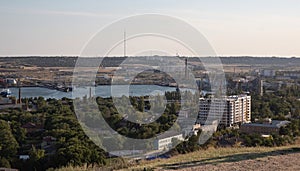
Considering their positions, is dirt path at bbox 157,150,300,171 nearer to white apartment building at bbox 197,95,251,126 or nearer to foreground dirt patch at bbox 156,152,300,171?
foreground dirt patch at bbox 156,152,300,171

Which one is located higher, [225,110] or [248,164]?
[248,164]

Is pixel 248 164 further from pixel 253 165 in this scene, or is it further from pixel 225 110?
pixel 225 110

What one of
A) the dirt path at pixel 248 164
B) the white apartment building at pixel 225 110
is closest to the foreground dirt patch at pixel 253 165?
the dirt path at pixel 248 164

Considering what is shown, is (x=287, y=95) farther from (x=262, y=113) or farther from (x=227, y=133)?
(x=227, y=133)

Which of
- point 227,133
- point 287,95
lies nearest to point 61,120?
point 227,133

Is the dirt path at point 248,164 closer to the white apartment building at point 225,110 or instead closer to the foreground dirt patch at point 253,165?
the foreground dirt patch at point 253,165

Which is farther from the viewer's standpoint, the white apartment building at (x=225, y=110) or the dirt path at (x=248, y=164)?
the white apartment building at (x=225, y=110)

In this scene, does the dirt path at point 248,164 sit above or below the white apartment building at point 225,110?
above

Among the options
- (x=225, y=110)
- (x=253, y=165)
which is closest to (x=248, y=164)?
(x=253, y=165)
